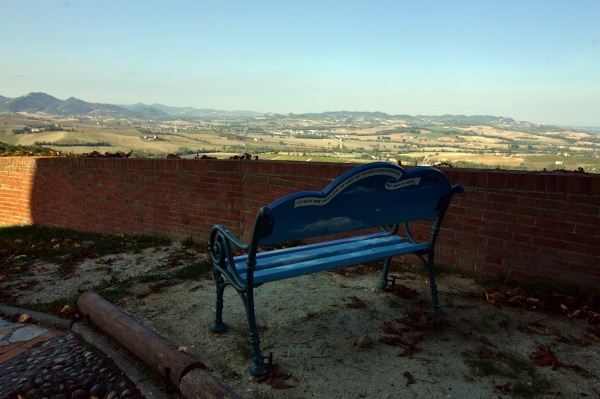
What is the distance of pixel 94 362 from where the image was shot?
2.94 meters

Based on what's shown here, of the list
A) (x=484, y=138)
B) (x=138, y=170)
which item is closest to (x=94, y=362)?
(x=138, y=170)

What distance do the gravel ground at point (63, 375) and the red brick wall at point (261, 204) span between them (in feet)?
9.58

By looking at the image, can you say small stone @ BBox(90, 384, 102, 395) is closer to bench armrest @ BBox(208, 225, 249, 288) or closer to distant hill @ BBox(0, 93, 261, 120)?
bench armrest @ BBox(208, 225, 249, 288)

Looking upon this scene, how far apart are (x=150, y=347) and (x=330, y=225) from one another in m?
1.40

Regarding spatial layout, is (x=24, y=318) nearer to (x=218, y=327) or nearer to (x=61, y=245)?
(x=218, y=327)

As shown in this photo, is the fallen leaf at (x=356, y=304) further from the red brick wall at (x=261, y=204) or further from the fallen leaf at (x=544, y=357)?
the fallen leaf at (x=544, y=357)

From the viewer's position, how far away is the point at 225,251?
115 inches

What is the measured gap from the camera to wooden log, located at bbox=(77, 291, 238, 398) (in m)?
2.38

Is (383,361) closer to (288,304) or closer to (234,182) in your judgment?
(288,304)

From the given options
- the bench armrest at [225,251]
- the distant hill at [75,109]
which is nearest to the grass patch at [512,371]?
the bench armrest at [225,251]

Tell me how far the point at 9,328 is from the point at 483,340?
12.2ft

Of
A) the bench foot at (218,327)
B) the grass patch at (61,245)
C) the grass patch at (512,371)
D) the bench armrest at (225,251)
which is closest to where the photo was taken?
the grass patch at (512,371)

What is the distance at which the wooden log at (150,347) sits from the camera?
238 centimetres

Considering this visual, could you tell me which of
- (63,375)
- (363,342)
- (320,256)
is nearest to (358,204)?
(320,256)
